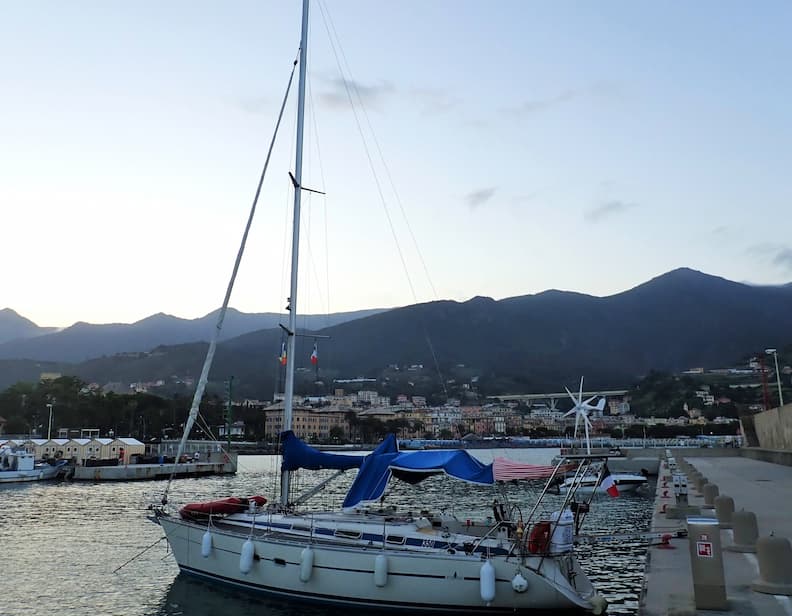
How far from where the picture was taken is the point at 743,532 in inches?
604

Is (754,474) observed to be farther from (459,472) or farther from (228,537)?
(228,537)

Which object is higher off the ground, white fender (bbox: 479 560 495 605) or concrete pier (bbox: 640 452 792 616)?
concrete pier (bbox: 640 452 792 616)

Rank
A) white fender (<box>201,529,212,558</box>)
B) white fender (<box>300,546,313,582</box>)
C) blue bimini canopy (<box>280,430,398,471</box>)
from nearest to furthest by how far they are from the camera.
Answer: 1. white fender (<box>300,546,313,582</box>)
2. white fender (<box>201,529,212,558</box>)
3. blue bimini canopy (<box>280,430,398,471</box>)

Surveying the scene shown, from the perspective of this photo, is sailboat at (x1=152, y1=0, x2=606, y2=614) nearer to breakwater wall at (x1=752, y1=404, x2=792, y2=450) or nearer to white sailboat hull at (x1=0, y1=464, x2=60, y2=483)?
breakwater wall at (x1=752, y1=404, x2=792, y2=450)

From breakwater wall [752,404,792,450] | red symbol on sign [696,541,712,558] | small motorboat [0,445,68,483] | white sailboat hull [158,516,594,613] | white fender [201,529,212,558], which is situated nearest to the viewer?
red symbol on sign [696,541,712,558]

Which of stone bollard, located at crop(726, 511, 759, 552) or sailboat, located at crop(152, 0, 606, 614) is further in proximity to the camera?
stone bollard, located at crop(726, 511, 759, 552)

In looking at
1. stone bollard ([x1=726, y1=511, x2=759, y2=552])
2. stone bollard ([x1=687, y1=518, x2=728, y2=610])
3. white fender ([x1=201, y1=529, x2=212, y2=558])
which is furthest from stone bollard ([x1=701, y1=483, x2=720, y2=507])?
white fender ([x1=201, y1=529, x2=212, y2=558])

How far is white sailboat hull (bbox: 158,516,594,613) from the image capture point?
47.1 ft

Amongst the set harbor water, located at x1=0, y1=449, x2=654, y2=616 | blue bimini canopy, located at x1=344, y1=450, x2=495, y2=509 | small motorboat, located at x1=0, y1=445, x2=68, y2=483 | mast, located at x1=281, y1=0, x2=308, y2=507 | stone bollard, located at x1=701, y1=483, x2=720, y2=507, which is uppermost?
mast, located at x1=281, y1=0, x2=308, y2=507

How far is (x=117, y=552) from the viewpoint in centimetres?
2656

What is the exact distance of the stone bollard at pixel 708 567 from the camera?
404 inches

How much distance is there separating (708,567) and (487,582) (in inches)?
205

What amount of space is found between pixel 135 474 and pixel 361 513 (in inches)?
2552

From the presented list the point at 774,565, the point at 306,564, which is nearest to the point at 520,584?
the point at 774,565
